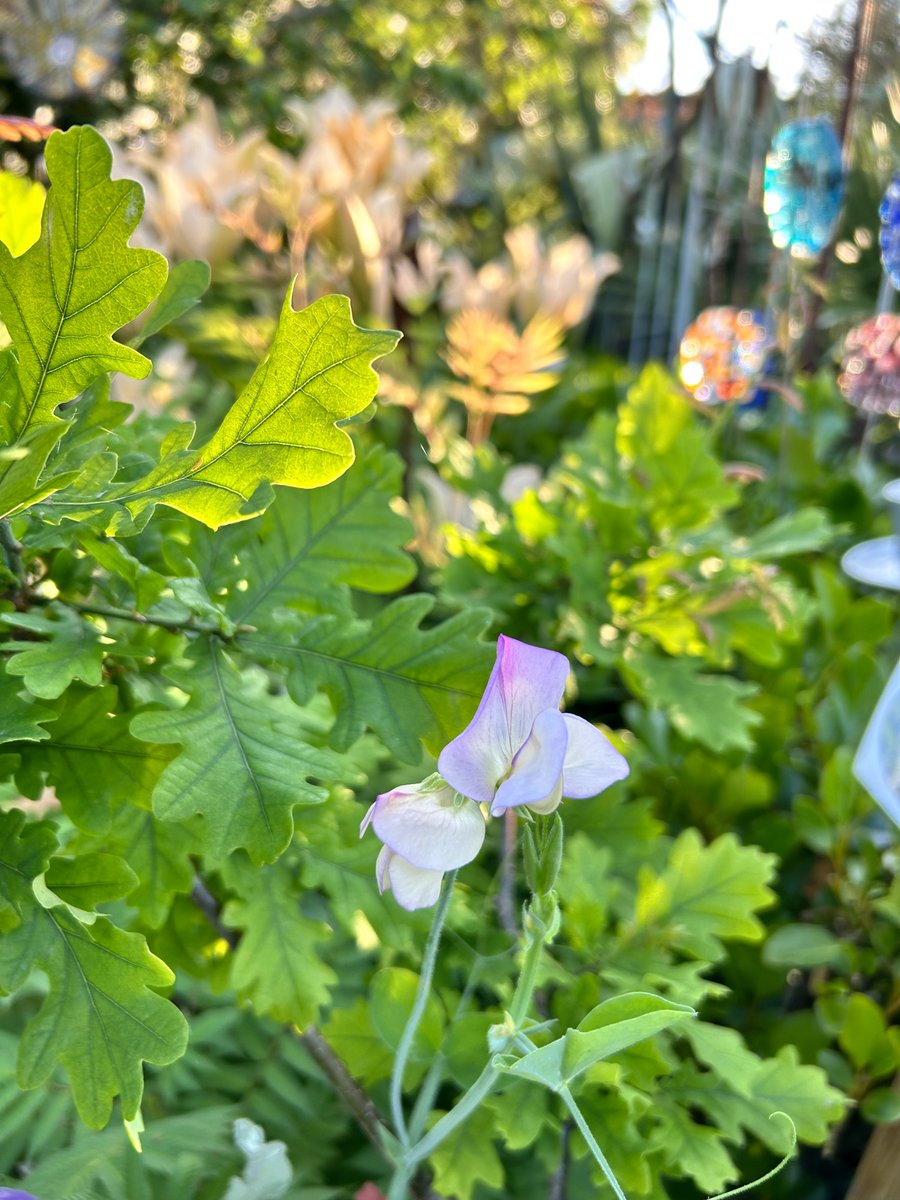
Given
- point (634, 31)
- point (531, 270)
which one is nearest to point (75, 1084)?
point (531, 270)

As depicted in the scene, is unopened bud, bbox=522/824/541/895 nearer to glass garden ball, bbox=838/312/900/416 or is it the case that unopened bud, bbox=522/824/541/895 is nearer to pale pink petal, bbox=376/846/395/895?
pale pink petal, bbox=376/846/395/895

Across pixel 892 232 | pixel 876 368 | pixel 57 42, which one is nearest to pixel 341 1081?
pixel 892 232

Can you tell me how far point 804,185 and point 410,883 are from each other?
2.78 feet

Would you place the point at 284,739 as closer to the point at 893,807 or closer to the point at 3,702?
the point at 3,702

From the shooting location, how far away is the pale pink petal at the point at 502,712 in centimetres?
24

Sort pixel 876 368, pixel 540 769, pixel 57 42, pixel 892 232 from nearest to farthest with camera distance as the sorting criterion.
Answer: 1. pixel 540 769
2. pixel 892 232
3. pixel 876 368
4. pixel 57 42

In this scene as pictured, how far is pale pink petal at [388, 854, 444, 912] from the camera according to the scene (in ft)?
0.86

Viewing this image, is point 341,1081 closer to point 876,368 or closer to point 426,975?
point 426,975

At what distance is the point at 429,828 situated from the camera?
0.82ft

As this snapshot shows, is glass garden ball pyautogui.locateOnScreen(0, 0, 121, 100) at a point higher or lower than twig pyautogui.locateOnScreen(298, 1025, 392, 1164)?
higher

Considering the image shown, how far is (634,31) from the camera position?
10.7 ft

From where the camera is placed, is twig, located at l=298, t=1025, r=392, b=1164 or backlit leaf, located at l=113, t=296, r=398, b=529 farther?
twig, located at l=298, t=1025, r=392, b=1164

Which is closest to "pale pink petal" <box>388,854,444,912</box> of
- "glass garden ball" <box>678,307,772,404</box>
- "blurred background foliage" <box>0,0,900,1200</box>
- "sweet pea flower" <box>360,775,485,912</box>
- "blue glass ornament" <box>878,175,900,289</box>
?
"sweet pea flower" <box>360,775,485,912</box>

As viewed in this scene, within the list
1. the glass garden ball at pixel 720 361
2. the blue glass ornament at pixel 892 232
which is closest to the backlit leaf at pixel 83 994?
the blue glass ornament at pixel 892 232
